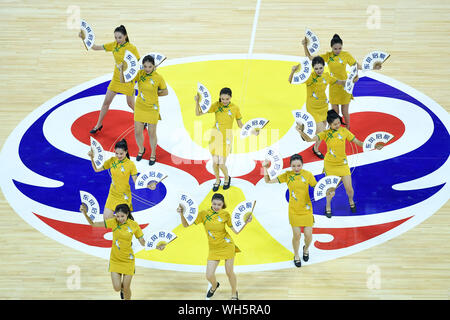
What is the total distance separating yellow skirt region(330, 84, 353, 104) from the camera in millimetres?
13406

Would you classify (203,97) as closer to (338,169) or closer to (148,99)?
(148,99)

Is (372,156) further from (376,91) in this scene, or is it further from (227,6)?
(227,6)

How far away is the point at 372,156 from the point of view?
43.8 feet

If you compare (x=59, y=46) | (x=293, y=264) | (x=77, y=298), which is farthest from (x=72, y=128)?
(x=293, y=264)

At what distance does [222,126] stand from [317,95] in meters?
1.77

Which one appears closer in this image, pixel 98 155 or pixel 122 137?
pixel 98 155

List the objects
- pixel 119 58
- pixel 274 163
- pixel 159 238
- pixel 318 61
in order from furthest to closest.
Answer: pixel 119 58, pixel 318 61, pixel 274 163, pixel 159 238

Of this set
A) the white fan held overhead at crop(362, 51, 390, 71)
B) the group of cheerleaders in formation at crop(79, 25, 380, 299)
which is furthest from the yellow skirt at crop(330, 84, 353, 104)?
the white fan held overhead at crop(362, 51, 390, 71)

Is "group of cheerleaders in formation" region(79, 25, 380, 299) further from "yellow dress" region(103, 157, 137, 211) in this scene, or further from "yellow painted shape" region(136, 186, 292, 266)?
"yellow painted shape" region(136, 186, 292, 266)

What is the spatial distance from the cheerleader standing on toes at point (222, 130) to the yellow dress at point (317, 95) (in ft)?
4.74

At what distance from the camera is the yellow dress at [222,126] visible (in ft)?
40.1

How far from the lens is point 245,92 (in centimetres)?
1495

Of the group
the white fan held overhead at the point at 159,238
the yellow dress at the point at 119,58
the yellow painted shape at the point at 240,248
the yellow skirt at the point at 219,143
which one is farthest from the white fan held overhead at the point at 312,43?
the white fan held overhead at the point at 159,238

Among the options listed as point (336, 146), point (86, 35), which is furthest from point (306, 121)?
point (86, 35)
